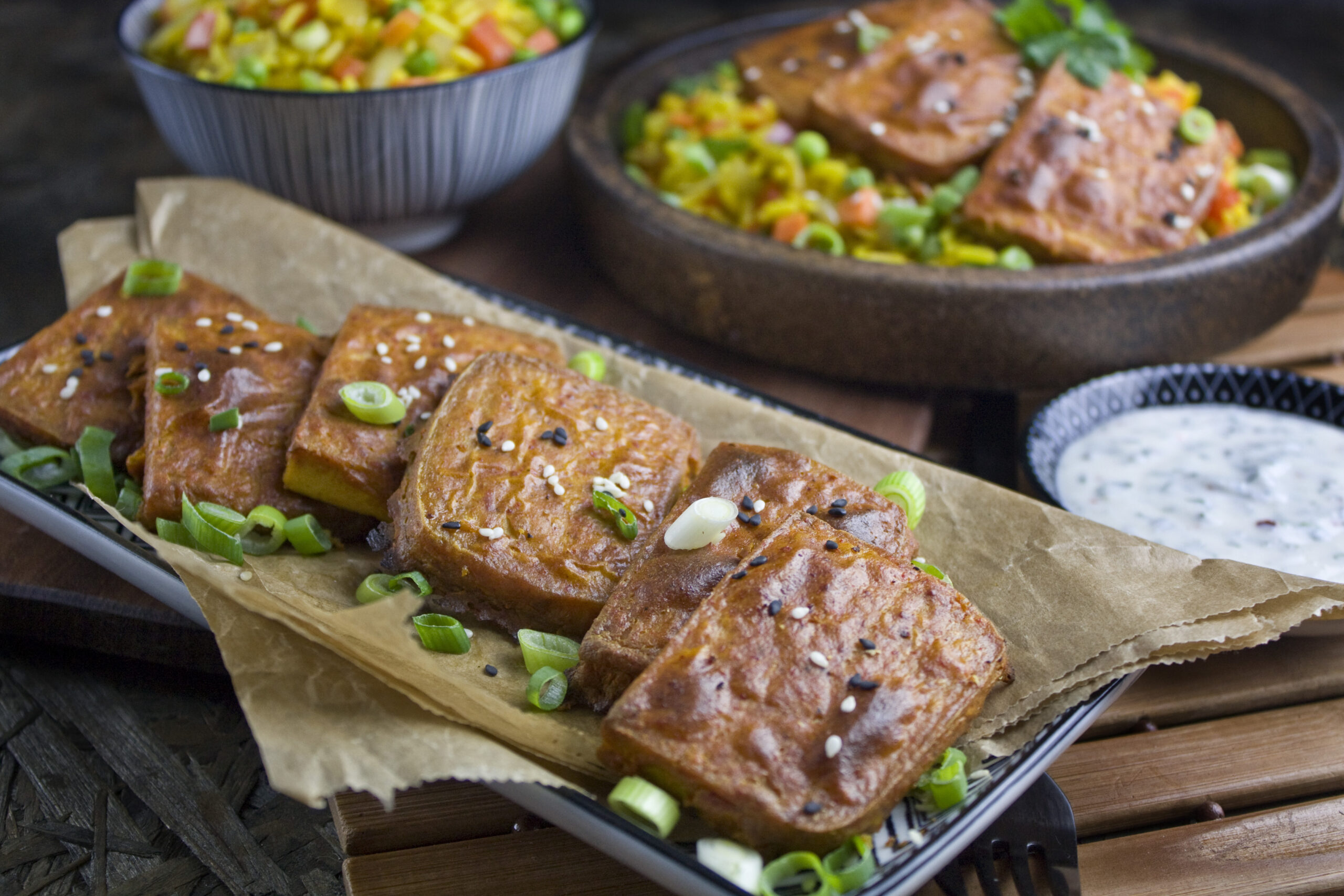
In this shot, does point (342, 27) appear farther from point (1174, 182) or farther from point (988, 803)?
point (988, 803)

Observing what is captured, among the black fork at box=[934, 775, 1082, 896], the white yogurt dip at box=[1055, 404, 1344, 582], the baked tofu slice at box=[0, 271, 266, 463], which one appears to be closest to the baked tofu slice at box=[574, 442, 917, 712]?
the black fork at box=[934, 775, 1082, 896]

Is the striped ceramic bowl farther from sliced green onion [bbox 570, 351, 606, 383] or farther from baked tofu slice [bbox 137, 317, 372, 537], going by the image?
sliced green onion [bbox 570, 351, 606, 383]

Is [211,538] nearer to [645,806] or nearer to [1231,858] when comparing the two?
[645,806]

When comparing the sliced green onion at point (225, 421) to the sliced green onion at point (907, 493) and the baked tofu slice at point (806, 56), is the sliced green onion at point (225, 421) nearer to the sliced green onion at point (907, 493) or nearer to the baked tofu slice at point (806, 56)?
the sliced green onion at point (907, 493)

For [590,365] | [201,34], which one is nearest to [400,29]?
[201,34]

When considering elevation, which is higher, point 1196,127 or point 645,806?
point 1196,127

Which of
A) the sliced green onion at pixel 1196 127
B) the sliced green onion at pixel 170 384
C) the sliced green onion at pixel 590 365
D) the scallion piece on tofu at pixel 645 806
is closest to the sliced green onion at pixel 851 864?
the scallion piece on tofu at pixel 645 806
